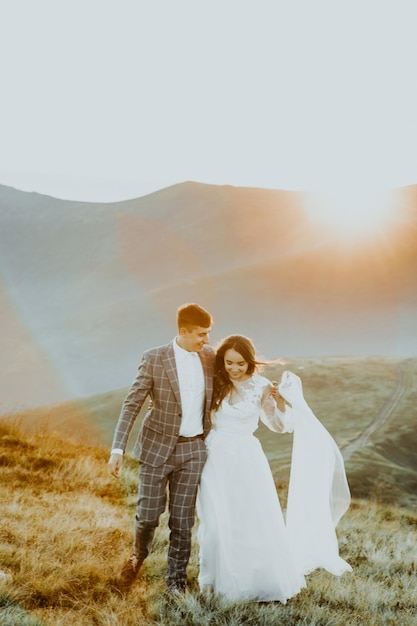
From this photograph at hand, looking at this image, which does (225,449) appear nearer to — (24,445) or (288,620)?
(288,620)

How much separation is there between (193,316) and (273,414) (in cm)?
109

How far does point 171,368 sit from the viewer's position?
182 inches

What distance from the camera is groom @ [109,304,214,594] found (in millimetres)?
4586

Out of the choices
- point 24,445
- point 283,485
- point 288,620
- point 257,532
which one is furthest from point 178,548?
point 283,485

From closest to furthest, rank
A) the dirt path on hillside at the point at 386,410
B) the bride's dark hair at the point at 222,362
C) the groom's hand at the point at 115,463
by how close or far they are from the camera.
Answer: the groom's hand at the point at 115,463 → the bride's dark hair at the point at 222,362 → the dirt path on hillside at the point at 386,410

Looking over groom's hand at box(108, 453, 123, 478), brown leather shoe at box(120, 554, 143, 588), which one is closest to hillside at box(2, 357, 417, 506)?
brown leather shoe at box(120, 554, 143, 588)

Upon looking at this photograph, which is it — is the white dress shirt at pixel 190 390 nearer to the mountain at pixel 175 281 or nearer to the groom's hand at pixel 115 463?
the groom's hand at pixel 115 463

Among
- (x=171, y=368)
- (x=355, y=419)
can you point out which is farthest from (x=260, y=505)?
(x=355, y=419)

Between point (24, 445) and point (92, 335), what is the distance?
1813 inches

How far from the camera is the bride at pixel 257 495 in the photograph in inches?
181

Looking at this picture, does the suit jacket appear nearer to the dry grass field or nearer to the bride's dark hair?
the bride's dark hair

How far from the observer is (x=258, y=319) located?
5088cm

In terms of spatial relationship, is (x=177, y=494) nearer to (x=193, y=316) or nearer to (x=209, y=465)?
(x=209, y=465)

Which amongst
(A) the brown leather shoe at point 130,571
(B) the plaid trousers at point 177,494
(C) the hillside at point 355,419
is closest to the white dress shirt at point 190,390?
(B) the plaid trousers at point 177,494
